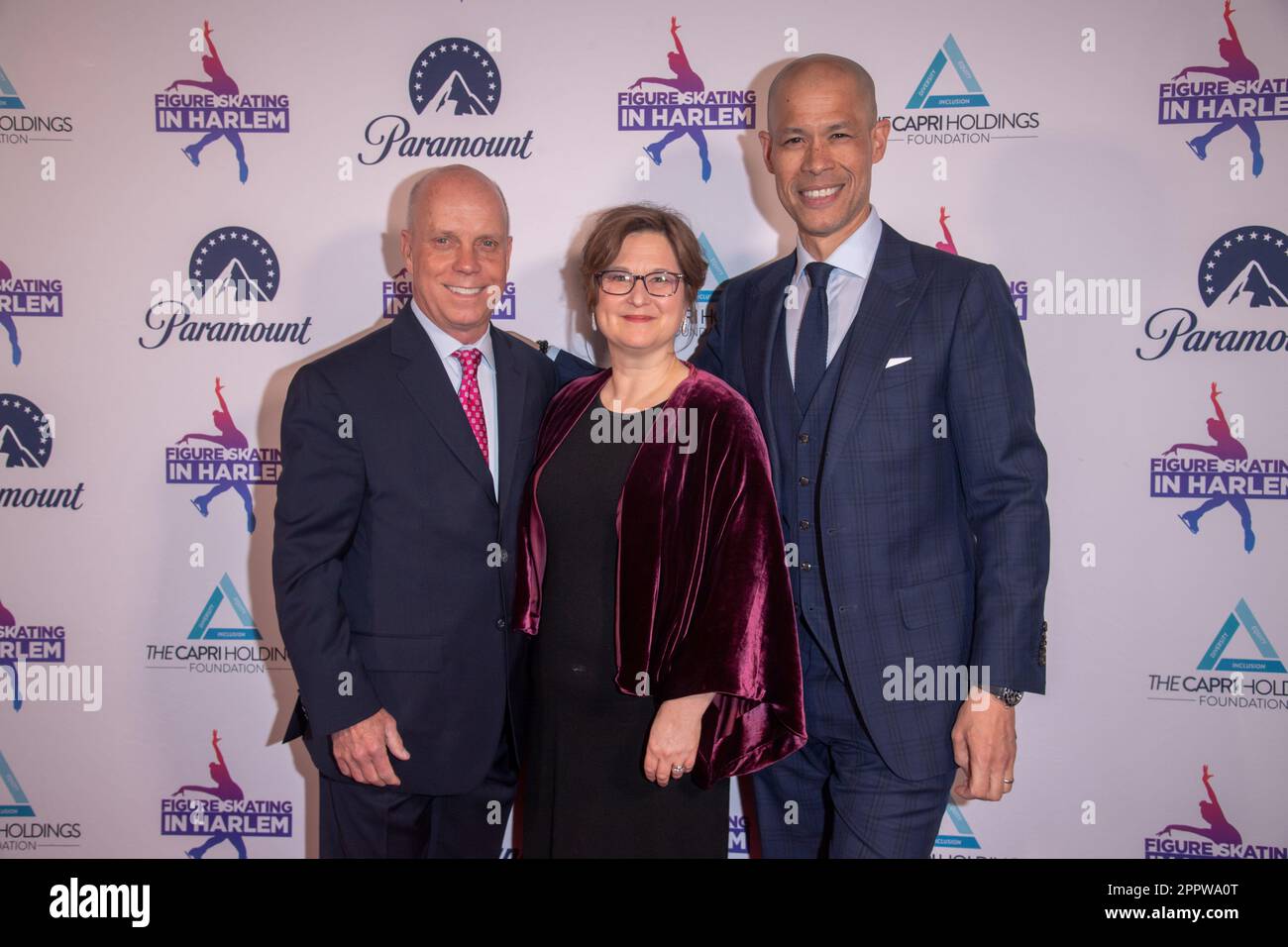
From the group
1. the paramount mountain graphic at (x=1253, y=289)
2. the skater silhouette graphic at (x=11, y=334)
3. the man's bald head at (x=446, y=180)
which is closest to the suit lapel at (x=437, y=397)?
the man's bald head at (x=446, y=180)

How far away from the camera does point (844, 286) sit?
94.3 inches

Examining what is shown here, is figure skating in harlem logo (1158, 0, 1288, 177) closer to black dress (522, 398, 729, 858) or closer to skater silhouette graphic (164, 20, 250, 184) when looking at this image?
black dress (522, 398, 729, 858)

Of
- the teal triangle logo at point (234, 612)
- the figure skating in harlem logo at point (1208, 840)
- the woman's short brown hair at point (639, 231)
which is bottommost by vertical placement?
the figure skating in harlem logo at point (1208, 840)

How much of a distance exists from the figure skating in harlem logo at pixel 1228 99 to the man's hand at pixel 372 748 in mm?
3221

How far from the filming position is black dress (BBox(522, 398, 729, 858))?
2170 mm

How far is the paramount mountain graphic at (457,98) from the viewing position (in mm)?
3176

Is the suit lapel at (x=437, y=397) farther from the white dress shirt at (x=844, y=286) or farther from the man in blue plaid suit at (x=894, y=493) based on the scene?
the white dress shirt at (x=844, y=286)

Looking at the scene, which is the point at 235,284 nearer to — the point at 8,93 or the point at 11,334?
the point at 11,334

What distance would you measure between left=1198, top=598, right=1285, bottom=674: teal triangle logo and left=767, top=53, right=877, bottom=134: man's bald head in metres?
2.22

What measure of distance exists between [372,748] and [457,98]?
7.45 feet

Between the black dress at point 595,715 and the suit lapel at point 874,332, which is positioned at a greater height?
the suit lapel at point 874,332

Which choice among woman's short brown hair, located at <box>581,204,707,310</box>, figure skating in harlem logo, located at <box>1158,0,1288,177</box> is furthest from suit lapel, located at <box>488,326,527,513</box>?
figure skating in harlem logo, located at <box>1158,0,1288,177</box>

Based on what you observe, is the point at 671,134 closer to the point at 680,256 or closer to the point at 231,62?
the point at 680,256

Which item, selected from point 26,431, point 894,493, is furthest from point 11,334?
point 894,493
